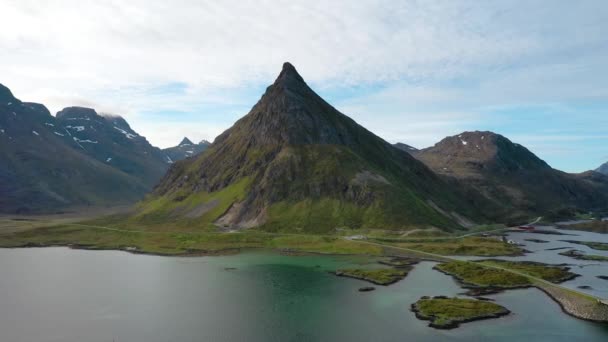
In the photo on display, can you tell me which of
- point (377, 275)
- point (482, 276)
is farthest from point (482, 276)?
point (377, 275)

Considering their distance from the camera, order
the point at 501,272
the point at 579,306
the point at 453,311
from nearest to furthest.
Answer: the point at 453,311 → the point at 579,306 → the point at 501,272

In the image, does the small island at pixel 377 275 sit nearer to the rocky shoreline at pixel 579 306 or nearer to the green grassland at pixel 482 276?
the green grassland at pixel 482 276

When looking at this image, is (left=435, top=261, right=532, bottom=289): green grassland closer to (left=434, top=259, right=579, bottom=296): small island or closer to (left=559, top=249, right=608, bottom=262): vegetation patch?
(left=434, top=259, right=579, bottom=296): small island

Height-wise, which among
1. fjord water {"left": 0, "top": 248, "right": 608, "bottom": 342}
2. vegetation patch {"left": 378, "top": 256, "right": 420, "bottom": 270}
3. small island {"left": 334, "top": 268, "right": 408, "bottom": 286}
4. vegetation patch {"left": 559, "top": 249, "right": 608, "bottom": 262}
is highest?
vegetation patch {"left": 559, "top": 249, "right": 608, "bottom": 262}

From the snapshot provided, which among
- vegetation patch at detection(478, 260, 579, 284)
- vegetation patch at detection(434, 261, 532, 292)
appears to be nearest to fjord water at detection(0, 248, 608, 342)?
vegetation patch at detection(434, 261, 532, 292)

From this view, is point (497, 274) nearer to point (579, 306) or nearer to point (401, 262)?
point (579, 306)

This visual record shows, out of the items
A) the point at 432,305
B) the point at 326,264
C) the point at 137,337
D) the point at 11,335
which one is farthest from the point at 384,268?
the point at 11,335
